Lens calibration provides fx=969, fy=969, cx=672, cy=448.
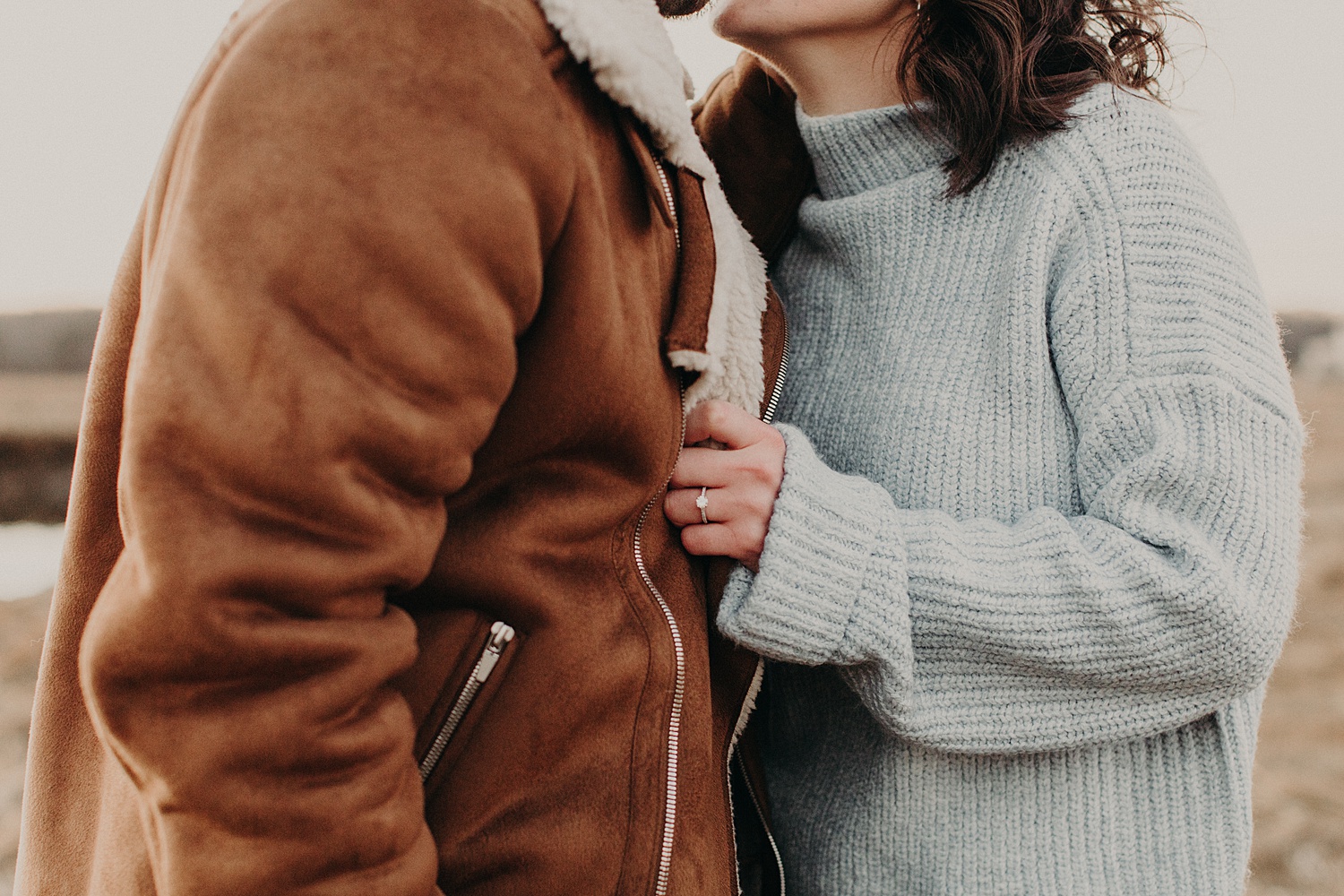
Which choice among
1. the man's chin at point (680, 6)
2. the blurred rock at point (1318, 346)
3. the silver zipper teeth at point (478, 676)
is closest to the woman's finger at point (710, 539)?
the silver zipper teeth at point (478, 676)

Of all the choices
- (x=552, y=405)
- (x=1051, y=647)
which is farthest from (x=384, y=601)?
(x=1051, y=647)

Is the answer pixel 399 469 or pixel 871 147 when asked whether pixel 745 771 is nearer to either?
pixel 399 469

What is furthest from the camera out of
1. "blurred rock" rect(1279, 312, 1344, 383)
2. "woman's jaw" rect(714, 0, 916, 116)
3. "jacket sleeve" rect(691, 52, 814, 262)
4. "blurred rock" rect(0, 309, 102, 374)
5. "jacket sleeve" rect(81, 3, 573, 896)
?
"blurred rock" rect(1279, 312, 1344, 383)

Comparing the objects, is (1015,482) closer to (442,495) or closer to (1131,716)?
(1131,716)

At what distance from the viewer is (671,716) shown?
960 mm

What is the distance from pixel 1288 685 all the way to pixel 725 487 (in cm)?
371

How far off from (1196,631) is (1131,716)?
126 mm

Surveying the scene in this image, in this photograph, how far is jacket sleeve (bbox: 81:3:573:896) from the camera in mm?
634

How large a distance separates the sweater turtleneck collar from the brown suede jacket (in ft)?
1.46

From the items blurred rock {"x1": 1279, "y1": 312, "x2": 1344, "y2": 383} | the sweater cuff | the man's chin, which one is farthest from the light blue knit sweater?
blurred rock {"x1": 1279, "y1": 312, "x2": 1344, "y2": 383}

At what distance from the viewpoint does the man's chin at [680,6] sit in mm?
1361

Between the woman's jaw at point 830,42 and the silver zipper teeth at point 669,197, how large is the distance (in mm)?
476

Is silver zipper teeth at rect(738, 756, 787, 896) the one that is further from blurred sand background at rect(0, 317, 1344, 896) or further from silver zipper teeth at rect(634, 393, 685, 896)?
blurred sand background at rect(0, 317, 1344, 896)

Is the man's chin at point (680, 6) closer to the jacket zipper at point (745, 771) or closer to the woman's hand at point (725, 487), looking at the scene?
the jacket zipper at point (745, 771)
